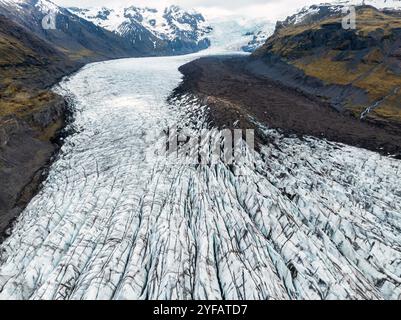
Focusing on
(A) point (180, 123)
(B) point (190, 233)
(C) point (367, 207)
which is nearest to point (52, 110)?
(A) point (180, 123)

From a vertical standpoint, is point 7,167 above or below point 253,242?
above

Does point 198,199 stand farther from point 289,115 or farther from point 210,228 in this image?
point 289,115

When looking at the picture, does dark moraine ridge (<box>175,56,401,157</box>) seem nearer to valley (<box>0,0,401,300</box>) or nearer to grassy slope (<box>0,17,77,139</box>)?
valley (<box>0,0,401,300</box>)

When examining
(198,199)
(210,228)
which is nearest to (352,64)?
(198,199)

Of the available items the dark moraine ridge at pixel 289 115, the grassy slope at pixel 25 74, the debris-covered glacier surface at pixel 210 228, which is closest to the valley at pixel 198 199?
the debris-covered glacier surface at pixel 210 228

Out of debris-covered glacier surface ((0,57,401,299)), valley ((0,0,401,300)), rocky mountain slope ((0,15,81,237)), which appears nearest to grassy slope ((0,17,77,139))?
rocky mountain slope ((0,15,81,237))

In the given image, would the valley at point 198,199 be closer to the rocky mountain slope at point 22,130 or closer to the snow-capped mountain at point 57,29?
the rocky mountain slope at point 22,130
